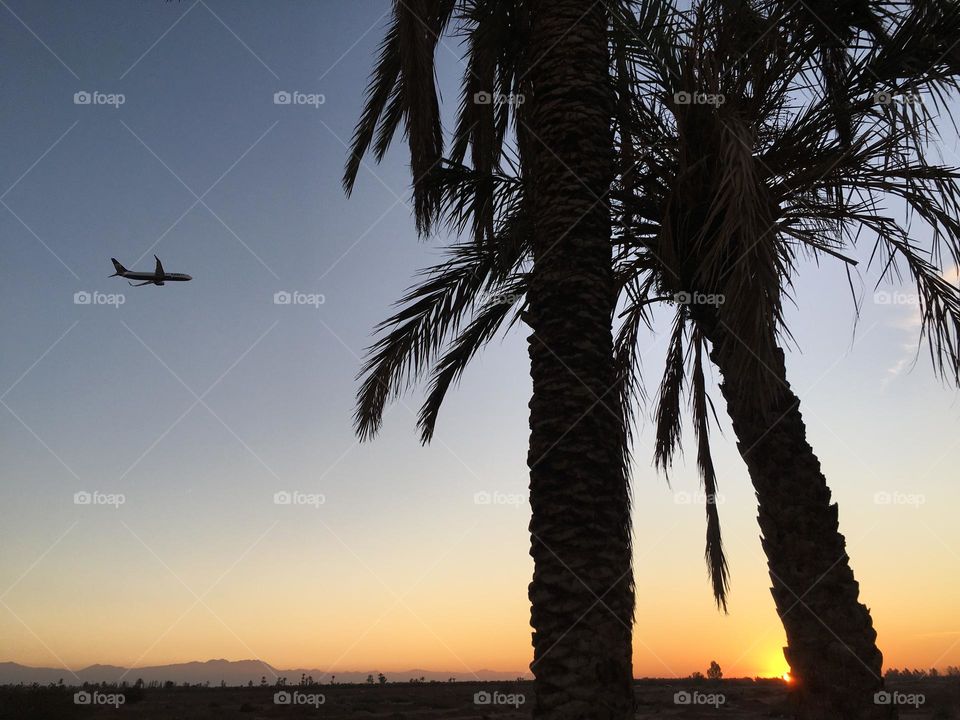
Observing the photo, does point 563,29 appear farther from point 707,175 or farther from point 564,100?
point 707,175

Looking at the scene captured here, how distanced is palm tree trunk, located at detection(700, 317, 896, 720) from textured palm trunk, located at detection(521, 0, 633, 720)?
1.93 meters

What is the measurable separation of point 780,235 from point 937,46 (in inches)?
82.0

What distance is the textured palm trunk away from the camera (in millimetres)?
4383

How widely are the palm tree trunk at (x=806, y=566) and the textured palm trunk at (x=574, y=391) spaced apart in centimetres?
193

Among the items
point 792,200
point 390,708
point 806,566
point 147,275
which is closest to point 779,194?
point 792,200

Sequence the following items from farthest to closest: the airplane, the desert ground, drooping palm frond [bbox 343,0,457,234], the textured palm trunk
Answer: the desert ground → the airplane → drooping palm frond [bbox 343,0,457,234] → the textured palm trunk

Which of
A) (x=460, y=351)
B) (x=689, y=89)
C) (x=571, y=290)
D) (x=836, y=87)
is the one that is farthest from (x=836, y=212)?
(x=460, y=351)

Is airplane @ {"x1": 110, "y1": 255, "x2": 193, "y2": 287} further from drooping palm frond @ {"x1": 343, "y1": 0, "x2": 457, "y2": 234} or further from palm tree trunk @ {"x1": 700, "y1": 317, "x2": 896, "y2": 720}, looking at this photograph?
palm tree trunk @ {"x1": 700, "y1": 317, "x2": 896, "y2": 720}

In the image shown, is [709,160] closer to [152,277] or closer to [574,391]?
[574,391]

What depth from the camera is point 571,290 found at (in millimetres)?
5289

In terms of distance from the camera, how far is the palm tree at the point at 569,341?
4402mm

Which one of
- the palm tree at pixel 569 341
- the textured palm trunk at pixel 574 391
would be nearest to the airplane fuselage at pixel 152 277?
the palm tree at pixel 569 341

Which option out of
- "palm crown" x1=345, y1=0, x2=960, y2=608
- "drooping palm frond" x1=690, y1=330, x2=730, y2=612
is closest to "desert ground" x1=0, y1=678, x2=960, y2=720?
"drooping palm frond" x1=690, y1=330, x2=730, y2=612

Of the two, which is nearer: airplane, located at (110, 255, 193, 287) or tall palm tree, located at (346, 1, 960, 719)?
tall palm tree, located at (346, 1, 960, 719)
